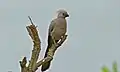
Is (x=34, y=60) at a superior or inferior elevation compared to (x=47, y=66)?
superior

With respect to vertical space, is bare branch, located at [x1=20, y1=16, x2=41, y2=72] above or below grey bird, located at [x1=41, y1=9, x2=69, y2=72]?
above

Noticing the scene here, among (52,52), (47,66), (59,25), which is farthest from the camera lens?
(59,25)

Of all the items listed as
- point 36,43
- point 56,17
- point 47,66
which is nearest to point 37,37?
point 36,43

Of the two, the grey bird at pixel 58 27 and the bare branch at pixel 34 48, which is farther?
the grey bird at pixel 58 27

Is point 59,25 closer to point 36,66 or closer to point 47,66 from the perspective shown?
point 47,66

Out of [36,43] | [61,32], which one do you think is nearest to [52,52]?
[36,43]

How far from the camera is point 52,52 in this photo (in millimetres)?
923

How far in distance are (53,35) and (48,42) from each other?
0.17ft

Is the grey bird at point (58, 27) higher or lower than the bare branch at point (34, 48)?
lower

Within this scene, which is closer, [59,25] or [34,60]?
[34,60]

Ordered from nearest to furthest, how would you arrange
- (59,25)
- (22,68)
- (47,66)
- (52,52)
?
(22,68) < (52,52) < (47,66) < (59,25)

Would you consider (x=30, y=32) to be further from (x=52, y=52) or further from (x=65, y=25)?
(x=65, y=25)

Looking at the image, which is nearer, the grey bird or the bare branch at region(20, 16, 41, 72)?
the bare branch at region(20, 16, 41, 72)

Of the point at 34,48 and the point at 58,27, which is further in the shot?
the point at 58,27
